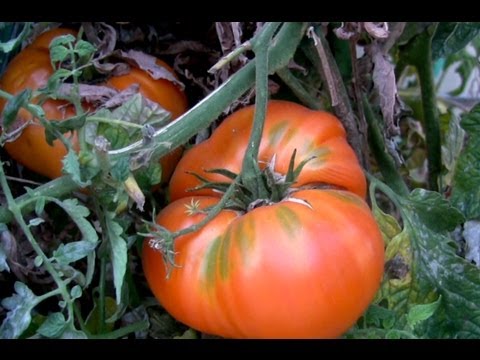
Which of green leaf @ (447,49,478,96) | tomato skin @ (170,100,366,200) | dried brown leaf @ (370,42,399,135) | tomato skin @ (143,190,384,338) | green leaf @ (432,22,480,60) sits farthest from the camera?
green leaf @ (447,49,478,96)

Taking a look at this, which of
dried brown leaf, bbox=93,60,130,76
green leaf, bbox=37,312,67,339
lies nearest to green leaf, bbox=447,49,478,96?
dried brown leaf, bbox=93,60,130,76

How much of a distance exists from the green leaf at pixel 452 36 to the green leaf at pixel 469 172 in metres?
0.12

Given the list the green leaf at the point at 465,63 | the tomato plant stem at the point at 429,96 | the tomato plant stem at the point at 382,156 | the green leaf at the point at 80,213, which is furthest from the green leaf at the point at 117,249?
the green leaf at the point at 465,63

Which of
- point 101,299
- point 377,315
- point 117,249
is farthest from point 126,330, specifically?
point 377,315

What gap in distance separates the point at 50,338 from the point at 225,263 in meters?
0.16

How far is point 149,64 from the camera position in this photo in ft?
2.88

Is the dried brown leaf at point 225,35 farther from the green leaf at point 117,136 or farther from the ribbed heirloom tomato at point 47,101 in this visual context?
the green leaf at point 117,136

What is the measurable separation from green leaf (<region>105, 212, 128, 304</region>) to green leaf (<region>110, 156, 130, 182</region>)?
0.05 metres

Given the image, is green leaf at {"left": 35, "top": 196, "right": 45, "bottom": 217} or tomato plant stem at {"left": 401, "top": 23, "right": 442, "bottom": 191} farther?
tomato plant stem at {"left": 401, "top": 23, "right": 442, "bottom": 191}

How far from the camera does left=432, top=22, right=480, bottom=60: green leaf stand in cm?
95

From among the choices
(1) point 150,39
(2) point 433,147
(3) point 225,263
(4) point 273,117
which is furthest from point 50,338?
(2) point 433,147

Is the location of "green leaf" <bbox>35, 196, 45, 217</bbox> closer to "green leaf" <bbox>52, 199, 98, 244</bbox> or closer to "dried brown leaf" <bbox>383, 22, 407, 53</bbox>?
"green leaf" <bbox>52, 199, 98, 244</bbox>

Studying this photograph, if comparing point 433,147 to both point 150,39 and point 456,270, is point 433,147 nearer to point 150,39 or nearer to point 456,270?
point 456,270

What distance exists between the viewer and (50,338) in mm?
663
